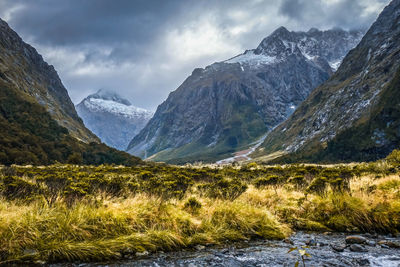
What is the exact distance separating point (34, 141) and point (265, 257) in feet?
303

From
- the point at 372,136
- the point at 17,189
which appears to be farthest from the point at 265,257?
the point at 372,136

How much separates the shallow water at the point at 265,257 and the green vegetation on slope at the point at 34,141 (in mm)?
64471

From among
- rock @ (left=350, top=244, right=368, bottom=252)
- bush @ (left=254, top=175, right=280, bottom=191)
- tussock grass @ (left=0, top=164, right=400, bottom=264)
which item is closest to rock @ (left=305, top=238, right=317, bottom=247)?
tussock grass @ (left=0, top=164, right=400, bottom=264)

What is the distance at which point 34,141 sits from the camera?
269 ft

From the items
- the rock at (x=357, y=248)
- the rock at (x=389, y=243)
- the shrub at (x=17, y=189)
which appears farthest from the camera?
the shrub at (x=17, y=189)

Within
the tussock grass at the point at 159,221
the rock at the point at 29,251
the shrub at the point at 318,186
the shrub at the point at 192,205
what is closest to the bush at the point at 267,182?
the shrub at the point at 318,186

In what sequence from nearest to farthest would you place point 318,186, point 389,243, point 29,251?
point 29,251 < point 389,243 < point 318,186

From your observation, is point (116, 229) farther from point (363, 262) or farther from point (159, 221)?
point (363, 262)

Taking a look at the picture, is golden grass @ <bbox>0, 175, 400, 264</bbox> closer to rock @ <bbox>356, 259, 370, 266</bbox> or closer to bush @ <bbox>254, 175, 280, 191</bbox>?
rock @ <bbox>356, 259, 370, 266</bbox>

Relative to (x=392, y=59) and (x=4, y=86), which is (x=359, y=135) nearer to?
(x=392, y=59)

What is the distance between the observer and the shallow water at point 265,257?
8438 millimetres

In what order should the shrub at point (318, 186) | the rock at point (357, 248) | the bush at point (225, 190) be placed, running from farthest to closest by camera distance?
the shrub at point (318, 186) < the bush at point (225, 190) < the rock at point (357, 248)

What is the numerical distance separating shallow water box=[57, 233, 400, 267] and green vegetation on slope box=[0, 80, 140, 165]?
2538 inches

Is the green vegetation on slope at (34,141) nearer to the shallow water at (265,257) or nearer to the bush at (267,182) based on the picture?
the bush at (267,182)
